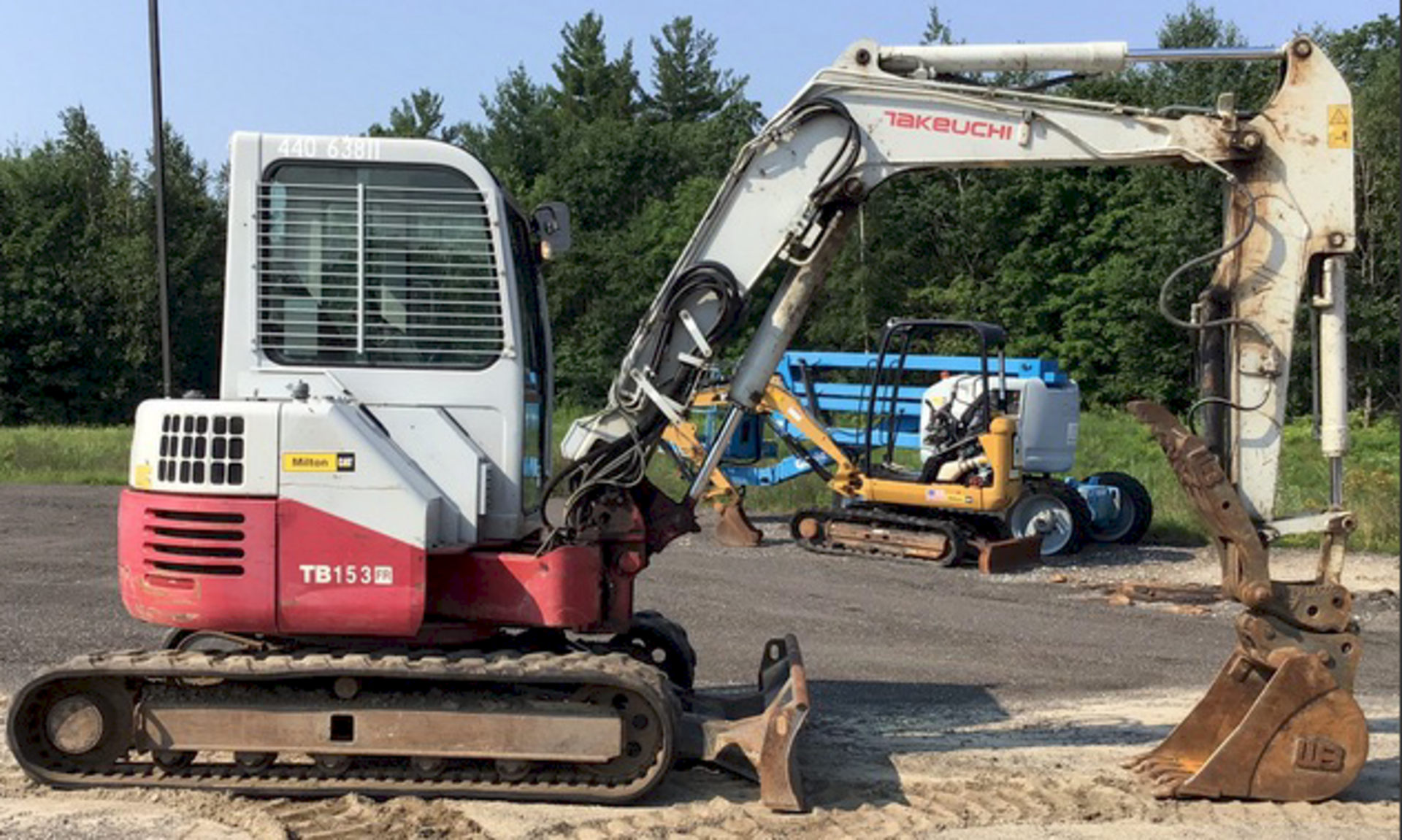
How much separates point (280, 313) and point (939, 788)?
3691 millimetres

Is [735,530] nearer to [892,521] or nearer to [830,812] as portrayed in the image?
[892,521]

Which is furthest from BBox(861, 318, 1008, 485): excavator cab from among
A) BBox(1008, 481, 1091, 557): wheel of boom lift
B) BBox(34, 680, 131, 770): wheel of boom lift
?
BBox(34, 680, 131, 770): wheel of boom lift

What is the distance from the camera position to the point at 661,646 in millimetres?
7977

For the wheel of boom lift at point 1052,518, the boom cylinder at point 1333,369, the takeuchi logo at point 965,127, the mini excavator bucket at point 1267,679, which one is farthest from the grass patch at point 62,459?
the boom cylinder at point 1333,369

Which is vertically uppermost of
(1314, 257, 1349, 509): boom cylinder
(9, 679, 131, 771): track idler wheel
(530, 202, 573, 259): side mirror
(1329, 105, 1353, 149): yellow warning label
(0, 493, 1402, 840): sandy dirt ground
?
(1329, 105, 1353, 149): yellow warning label

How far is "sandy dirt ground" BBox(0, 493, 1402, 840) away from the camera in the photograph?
6105 millimetres

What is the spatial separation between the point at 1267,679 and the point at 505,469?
3.60m

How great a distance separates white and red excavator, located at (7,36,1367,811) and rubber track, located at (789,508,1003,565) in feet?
28.7

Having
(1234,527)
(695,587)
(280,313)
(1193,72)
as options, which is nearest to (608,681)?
(280,313)

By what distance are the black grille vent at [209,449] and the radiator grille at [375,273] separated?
44 centimetres

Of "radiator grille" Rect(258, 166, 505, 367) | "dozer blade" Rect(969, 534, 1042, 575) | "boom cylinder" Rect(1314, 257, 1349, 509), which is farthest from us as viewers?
"dozer blade" Rect(969, 534, 1042, 575)

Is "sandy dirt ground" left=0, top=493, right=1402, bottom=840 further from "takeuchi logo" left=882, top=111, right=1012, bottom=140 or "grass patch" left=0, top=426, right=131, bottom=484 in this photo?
"grass patch" left=0, top=426, right=131, bottom=484

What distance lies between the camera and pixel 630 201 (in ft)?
169

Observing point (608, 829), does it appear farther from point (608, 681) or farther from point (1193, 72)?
point (1193, 72)
